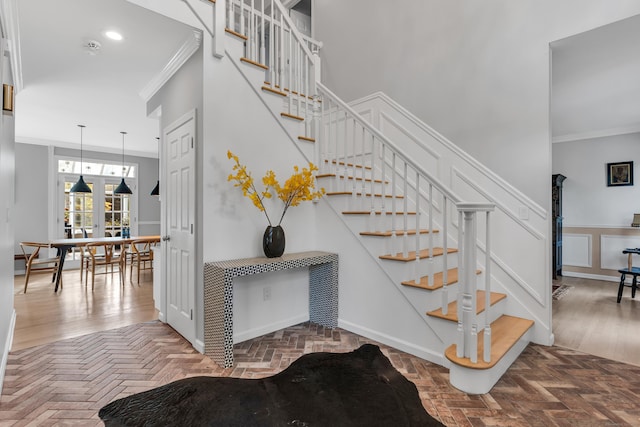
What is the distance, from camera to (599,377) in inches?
89.7

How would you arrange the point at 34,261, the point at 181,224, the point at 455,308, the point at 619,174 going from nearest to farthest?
the point at 455,308 < the point at 181,224 < the point at 34,261 < the point at 619,174

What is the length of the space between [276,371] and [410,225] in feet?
6.47

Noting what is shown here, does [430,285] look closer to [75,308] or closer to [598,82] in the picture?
[598,82]

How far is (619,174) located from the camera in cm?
559

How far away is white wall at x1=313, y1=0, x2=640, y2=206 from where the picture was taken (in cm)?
286

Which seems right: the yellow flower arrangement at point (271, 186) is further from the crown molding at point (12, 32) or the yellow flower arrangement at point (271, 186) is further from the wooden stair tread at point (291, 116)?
the crown molding at point (12, 32)

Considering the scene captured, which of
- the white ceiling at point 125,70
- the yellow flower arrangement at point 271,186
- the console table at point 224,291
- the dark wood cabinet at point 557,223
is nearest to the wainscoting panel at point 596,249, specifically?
the dark wood cabinet at point 557,223

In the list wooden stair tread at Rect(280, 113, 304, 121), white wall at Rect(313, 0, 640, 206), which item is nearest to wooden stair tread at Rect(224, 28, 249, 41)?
wooden stair tread at Rect(280, 113, 304, 121)

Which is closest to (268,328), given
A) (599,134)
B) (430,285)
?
(430,285)

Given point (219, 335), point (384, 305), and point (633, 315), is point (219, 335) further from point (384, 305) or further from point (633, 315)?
point (633, 315)

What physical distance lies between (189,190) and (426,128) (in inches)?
103

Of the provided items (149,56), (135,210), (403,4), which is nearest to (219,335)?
(149,56)

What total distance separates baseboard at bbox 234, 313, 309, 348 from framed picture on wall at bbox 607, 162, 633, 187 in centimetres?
603

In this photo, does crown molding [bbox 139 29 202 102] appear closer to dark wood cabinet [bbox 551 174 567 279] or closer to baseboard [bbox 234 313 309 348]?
baseboard [bbox 234 313 309 348]
